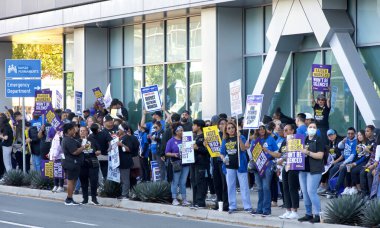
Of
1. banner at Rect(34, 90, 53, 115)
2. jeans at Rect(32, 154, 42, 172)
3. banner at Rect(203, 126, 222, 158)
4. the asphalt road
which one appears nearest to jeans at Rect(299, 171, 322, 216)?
the asphalt road

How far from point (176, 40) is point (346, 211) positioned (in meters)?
16.2

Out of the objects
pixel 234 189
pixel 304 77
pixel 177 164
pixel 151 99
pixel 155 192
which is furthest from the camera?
pixel 304 77

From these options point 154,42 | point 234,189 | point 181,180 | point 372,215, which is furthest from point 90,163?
point 154,42

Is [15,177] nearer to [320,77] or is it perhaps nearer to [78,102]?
[78,102]

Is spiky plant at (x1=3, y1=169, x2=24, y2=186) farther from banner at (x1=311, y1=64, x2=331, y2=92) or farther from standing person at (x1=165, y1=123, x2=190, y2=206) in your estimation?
banner at (x1=311, y1=64, x2=331, y2=92)

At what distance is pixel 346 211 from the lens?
1656 centimetres

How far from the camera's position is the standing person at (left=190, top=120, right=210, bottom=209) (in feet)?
65.7

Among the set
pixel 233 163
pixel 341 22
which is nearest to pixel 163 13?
pixel 341 22

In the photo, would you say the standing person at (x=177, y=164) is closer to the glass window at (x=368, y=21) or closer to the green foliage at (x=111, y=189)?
the green foliage at (x=111, y=189)

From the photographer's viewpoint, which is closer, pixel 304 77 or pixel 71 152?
pixel 71 152

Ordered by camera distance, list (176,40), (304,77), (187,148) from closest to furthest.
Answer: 1. (187,148)
2. (304,77)
3. (176,40)

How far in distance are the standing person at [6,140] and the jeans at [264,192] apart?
11.6 metres

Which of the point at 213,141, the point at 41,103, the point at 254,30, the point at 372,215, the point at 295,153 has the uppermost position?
the point at 254,30

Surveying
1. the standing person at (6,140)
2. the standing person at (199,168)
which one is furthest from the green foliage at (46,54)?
the standing person at (199,168)
